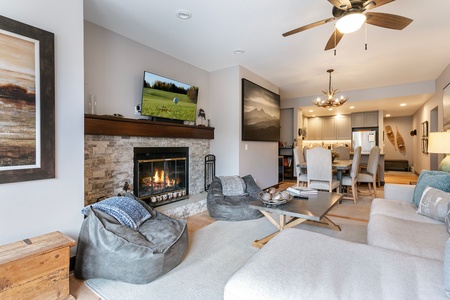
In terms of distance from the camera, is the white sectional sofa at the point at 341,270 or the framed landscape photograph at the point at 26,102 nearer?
the white sectional sofa at the point at 341,270

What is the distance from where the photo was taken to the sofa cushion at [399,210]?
85.6 inches

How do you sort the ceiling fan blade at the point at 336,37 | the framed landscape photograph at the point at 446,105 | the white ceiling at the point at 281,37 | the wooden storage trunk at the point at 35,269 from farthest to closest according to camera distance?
the framed landscape photograph at the point at 446,105 < the white ceiling at the point at 281,37 < the ceiling fan blade at the point at 336,37 < the wooden storage trunk at the point at 35,269

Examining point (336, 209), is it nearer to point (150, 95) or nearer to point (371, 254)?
point (371, 254)

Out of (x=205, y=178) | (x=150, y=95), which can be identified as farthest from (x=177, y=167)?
(x=150, y=95)

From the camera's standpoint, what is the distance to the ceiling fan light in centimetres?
195

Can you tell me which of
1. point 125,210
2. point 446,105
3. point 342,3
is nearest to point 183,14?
point 342,3

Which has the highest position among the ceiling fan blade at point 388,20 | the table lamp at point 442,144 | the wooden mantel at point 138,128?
the ceiling fan blade at point 388,20

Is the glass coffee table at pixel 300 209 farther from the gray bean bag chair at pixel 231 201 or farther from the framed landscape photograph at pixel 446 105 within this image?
the framed landscape photograph at pixel 446 105

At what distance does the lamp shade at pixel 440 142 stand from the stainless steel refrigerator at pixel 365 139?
16.4 ft

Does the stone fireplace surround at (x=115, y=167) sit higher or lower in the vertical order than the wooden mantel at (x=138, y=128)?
lower

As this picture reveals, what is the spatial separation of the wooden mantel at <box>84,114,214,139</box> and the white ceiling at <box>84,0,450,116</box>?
123 centimetres

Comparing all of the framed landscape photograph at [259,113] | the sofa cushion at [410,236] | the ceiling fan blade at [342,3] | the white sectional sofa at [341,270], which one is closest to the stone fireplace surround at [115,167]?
the framed landscape photograph at [259,113]

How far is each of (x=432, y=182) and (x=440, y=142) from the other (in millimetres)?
934

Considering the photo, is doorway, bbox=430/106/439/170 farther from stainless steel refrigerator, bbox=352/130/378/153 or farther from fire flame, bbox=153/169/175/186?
fire flame, bbox=153/169/175/186
